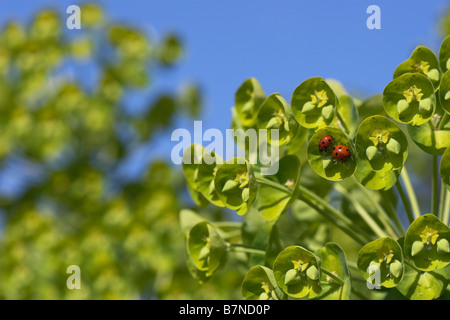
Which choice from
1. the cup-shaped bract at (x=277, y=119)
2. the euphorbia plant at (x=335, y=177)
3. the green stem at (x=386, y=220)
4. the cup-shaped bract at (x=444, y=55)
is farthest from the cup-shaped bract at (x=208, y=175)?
the cup-shaped bract at (x=444, y=55)

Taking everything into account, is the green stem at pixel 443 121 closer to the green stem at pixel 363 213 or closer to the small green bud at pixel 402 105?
the small green bud at pixel 402 105

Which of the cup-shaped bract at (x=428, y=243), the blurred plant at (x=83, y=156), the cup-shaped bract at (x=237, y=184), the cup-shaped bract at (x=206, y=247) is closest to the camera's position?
the cup-shaped bract at (x=428, y=243)

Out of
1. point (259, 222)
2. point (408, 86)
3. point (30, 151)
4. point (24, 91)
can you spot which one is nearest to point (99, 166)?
point (30, 151)

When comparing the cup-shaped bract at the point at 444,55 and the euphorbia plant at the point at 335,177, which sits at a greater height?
the cup-shaped bract at the point at 444,55

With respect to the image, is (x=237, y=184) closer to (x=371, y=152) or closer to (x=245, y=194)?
(x=245, y=194)

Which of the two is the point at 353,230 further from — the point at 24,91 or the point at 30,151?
the point at 24,91

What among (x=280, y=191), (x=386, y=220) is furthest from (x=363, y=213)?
(x=280, y=191)

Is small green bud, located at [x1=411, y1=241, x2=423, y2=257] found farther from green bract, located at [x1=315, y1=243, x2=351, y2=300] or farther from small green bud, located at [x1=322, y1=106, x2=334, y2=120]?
small green bud, located at [x1=322, y1=106, x2=334, y2=120]
